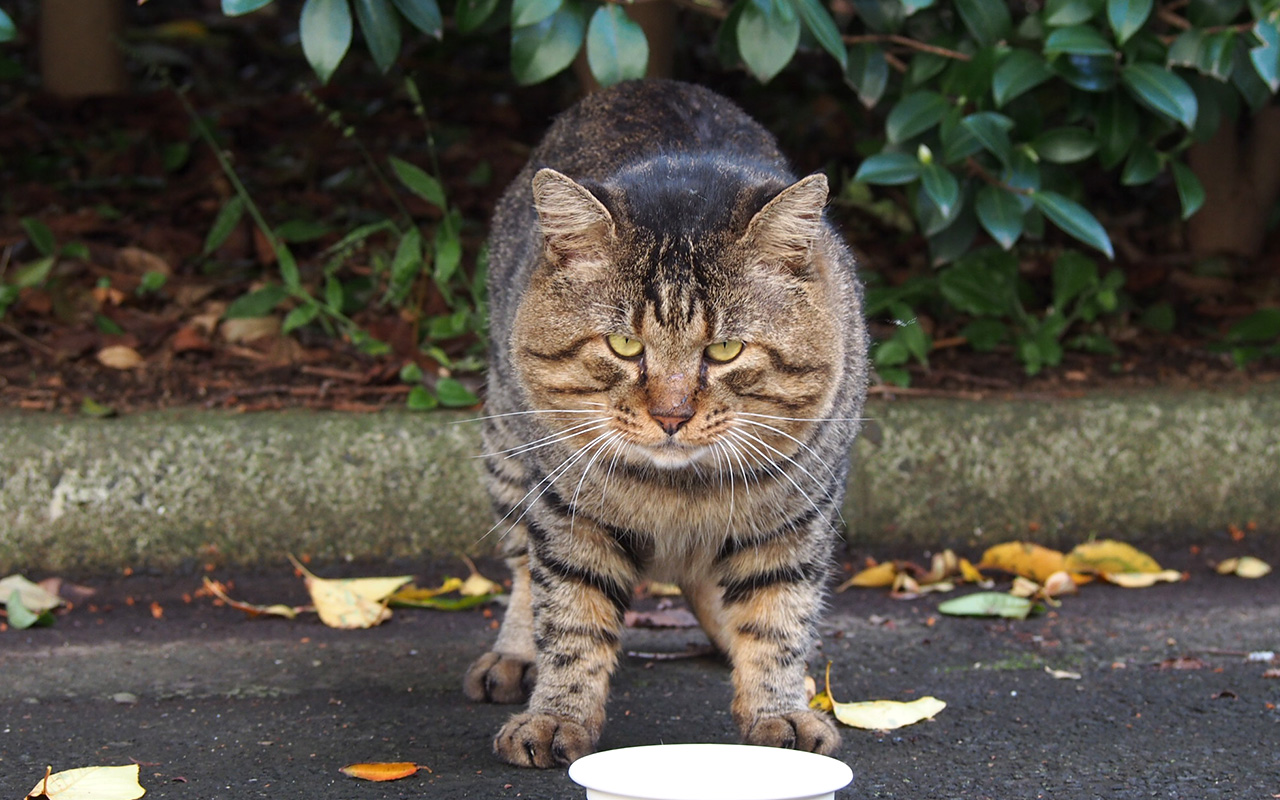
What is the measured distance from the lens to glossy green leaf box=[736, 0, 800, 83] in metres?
3.51

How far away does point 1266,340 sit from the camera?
16.0ft

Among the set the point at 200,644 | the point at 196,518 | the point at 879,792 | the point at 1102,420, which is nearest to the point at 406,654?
the point at 200,644

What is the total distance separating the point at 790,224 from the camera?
2.63m

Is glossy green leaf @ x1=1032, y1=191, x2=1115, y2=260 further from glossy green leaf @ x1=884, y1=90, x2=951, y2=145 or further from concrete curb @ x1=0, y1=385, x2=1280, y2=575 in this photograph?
concrete curb @ x1=0, y1=385, x2=1280, y2=575

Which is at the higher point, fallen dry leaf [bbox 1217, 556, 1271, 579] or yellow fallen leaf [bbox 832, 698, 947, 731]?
yellow fallen leaf [bbox 832, 698, 947, 731]

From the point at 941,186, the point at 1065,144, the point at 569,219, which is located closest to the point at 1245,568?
the point at 1065,144

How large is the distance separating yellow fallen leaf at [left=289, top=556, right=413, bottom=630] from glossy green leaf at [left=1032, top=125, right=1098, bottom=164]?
2408 millimetres

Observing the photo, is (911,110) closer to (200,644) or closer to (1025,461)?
(1025,461)

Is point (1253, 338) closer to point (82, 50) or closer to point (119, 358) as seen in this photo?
point (119, 358)

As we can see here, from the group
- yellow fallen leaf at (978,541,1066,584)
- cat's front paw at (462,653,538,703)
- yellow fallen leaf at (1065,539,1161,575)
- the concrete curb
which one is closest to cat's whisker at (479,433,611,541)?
cat's front paw at (462,653,538,703)

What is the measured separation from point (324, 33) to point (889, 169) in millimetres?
1670

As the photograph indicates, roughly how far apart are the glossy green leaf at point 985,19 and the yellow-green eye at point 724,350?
183cm

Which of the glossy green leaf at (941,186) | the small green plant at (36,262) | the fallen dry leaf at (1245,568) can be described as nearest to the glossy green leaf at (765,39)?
the glossy green leaf at (941,186)

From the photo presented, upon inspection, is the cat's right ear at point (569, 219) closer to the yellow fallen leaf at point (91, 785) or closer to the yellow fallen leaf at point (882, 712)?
the yellow fallen leaf at point (882, 712)
